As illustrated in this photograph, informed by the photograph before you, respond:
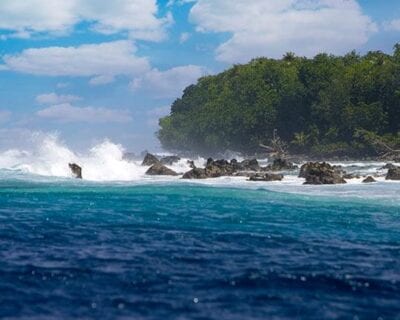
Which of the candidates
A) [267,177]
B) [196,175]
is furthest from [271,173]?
[196,175]

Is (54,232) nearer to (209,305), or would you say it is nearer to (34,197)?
(209,305)

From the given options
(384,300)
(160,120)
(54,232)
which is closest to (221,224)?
(54,232)

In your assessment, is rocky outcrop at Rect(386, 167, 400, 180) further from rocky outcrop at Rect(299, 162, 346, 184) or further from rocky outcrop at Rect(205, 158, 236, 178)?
rocky outcrop at Rect(205, 158, 236, 178)

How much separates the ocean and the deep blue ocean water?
3 cm

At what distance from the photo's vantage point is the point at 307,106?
329ft

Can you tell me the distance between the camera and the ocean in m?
10.6

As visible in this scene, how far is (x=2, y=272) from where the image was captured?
13109mm

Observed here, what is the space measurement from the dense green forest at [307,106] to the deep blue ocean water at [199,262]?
62641 mm

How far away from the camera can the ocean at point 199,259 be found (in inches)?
419

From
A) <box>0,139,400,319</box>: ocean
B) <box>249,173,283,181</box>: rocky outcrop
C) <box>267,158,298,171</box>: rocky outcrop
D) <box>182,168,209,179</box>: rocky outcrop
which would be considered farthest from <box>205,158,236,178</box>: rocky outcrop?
<box>0,139,400,319</box>: ocean

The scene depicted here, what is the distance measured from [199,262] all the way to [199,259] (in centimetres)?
38

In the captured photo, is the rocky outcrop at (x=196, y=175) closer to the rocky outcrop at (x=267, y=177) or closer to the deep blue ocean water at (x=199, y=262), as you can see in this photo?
the rocky outcrop at (x=267, y=177)

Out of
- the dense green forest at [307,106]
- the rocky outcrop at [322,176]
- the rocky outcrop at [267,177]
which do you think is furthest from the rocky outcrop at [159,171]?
the dense green forest at [307,106]

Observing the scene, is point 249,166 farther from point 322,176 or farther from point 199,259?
point 199,259
